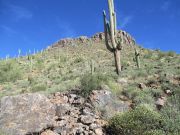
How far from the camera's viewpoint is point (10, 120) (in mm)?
12500

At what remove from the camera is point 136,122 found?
11688 mm

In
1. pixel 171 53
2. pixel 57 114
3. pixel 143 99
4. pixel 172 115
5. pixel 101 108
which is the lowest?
pixel 172 115

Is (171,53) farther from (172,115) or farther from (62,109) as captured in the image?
(62,109)

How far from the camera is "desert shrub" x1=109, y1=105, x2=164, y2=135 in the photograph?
1162cm

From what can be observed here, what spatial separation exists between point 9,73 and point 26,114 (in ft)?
50.5

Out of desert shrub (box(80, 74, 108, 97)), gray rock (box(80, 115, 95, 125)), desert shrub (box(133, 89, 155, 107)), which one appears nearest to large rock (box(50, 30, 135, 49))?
desert shrub (box(80, 74, 108, 97))

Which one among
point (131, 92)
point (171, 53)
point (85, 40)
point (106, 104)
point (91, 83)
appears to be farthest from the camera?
point (85, 40)

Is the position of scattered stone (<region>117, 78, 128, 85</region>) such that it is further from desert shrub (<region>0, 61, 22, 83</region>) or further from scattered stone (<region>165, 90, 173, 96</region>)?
desert shrub (<region>0, 61, 22, 83</region>)

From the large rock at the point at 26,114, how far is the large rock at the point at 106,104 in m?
1.63

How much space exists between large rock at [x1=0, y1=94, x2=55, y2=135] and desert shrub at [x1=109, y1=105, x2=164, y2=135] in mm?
2229

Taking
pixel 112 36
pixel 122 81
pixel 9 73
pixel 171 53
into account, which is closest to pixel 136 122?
pixel 122 81

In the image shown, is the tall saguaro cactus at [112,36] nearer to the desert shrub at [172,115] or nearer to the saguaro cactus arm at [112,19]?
the saguaro cactus arm at [112,19]

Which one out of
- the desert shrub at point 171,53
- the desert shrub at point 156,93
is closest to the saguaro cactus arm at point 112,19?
the desert shrub at point 156,93

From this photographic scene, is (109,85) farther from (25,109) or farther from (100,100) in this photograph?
(25,109)
